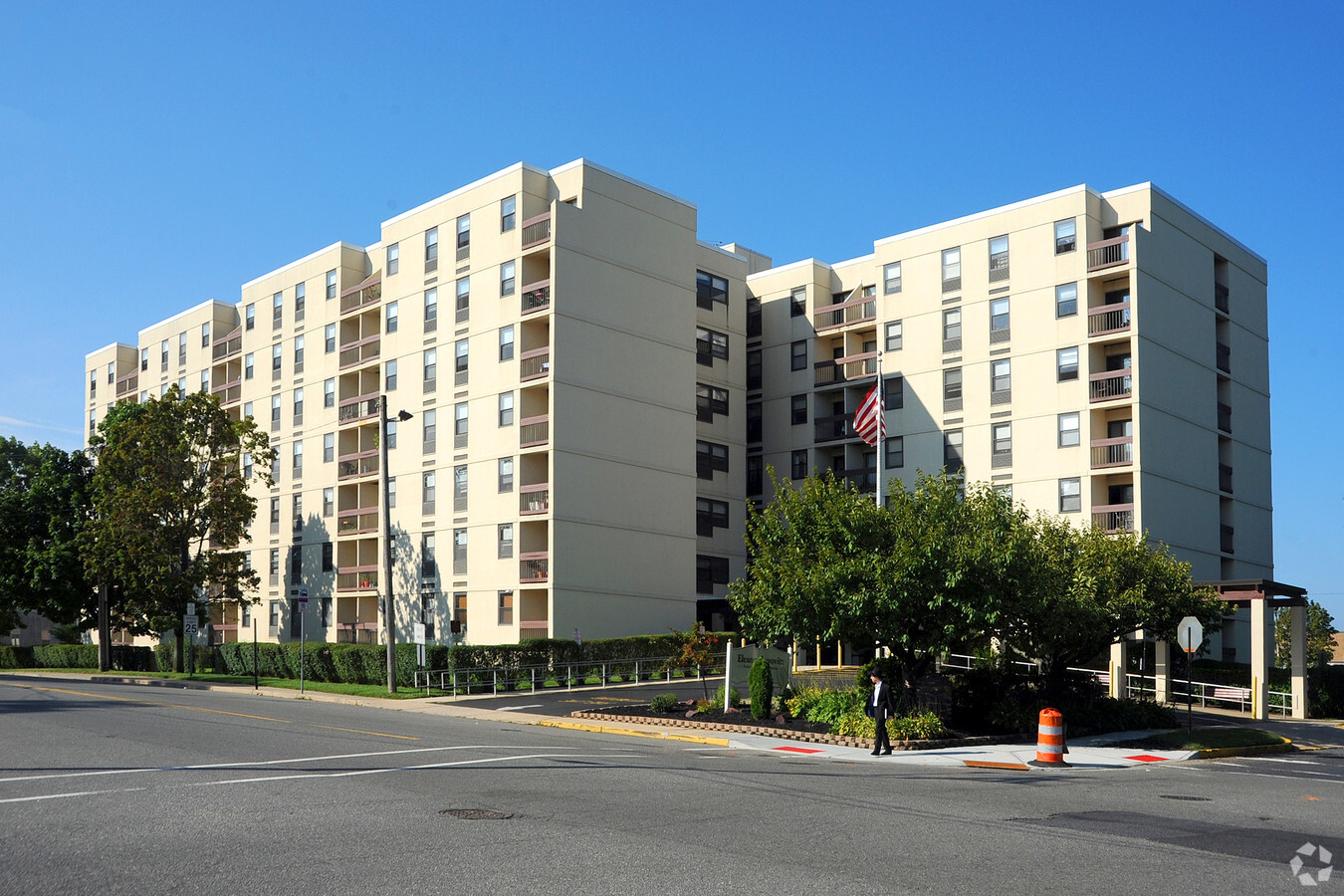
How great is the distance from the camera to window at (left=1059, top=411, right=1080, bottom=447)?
160ft

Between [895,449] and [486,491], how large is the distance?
62.1 feet

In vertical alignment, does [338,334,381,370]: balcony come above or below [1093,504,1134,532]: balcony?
above

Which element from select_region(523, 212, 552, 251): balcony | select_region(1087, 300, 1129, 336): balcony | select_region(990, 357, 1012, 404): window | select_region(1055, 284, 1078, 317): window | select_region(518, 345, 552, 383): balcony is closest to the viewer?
select_region(1087, 300, 1129, 336): balcony

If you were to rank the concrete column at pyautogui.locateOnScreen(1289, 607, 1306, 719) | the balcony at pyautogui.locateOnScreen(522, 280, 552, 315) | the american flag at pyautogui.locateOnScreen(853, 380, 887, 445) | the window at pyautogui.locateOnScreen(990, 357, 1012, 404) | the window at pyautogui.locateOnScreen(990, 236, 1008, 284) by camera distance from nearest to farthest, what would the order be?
the concrete column at pyautogui.locateOnScreen(1289, 607, 1306, 719)
the american flag at pyautogui.locateOnScreen(853, 380, 887, 445)
the balcony at pyautogui.locateOnScreen(522, 280, 552, 315)
the window at pyautogui.locateOnScreen(990, 357, 1012, 404)
the window at pyautogui.locateOnScreen(990, 236, 1008, 284)

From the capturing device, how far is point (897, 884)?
9.13 m

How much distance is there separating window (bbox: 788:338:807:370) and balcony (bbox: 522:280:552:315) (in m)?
15.4

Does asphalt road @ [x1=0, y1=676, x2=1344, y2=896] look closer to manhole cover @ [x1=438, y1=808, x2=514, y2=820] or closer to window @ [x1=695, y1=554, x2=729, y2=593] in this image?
manhole cover @ [x1=438, y1=808, x2=514, y2=820]

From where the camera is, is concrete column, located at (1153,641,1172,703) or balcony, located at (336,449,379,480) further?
balcony, located at (336,449,379,480)

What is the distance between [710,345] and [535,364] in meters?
11.9

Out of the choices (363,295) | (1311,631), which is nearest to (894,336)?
(363,295)

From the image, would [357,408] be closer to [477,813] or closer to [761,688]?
[761,688]

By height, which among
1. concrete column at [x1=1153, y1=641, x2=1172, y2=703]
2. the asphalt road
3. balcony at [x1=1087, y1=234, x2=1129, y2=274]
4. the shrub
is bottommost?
concrete column at [x1=1153, y1=641, x2=1172, y2=703]

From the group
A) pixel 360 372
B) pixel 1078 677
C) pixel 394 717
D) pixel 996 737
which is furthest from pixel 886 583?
pixel 360 372

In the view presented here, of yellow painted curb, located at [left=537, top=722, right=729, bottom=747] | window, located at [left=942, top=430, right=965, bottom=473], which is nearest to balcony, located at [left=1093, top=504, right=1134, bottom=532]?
window, located at [left=942, top=430, right=965, bottom=473]
